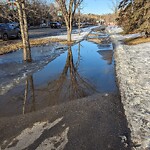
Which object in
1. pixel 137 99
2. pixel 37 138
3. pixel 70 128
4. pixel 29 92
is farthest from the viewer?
pixel 29 92

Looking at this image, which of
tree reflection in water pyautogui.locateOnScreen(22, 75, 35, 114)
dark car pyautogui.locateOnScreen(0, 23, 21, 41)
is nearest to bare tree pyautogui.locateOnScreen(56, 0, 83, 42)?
dark car pyautogui.locateOnScreen(0, 23, 21, 41)

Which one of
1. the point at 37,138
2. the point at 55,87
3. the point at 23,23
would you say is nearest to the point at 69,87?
the point at 55,87

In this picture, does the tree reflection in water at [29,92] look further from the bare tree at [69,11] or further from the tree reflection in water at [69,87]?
the bare tree at [69,11]

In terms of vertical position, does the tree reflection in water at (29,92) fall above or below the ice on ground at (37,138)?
below

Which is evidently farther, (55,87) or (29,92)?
(55,87)

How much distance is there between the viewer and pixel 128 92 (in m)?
7.30

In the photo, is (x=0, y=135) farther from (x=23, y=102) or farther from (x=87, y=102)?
(x=87, y=102)

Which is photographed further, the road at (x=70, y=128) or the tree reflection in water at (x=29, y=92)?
the tree reflection in water at (x=29, y=92)

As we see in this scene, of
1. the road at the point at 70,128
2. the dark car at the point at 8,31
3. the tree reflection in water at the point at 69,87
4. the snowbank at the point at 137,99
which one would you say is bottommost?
the tree reflection in water at the point at 69,87

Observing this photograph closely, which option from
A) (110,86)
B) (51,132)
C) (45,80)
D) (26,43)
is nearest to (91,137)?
(51,132)

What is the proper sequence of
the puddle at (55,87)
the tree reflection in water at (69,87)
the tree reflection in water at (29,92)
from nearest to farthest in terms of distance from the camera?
the tree reflection in water at (29,92), the puddle at (55,87), the tree reflection in water at (69,87)

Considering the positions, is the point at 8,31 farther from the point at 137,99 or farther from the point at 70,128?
the point at 70,128

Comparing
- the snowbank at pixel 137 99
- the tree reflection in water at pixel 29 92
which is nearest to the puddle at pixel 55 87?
the tree reflection in water at pixel 29 92

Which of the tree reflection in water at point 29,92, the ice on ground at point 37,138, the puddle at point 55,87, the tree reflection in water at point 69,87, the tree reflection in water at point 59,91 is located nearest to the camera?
the ice on ground at point 37,138
